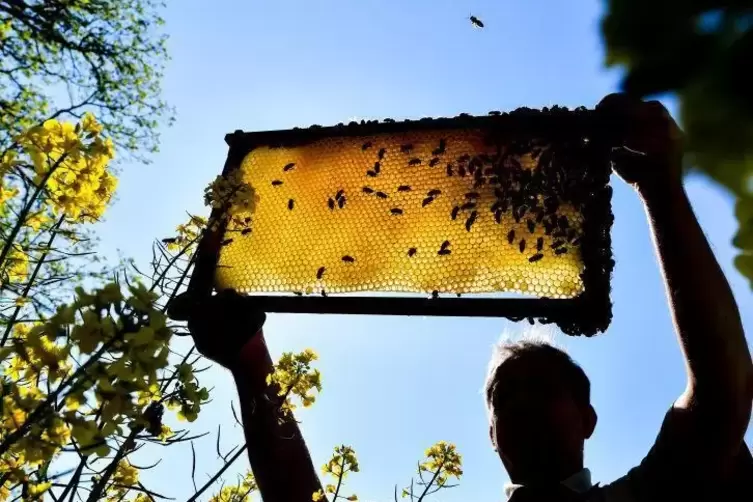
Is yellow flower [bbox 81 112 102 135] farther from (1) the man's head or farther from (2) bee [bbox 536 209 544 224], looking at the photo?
(1) the man's head

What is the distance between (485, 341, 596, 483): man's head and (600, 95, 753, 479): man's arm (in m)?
0.55

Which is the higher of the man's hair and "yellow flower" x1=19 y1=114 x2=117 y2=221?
"yellow flower" x1=19 y1=114 x2=117 y2=221

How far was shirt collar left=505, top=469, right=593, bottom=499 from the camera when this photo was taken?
282 centimetres

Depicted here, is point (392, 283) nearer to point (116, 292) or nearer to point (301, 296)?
point (301, 296)

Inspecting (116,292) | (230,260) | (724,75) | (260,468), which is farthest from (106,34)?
(724,75)

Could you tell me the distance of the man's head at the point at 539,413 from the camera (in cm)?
293

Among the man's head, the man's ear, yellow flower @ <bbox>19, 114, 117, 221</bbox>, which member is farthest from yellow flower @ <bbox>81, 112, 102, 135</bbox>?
the man's ear

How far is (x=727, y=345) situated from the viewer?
2410 mm

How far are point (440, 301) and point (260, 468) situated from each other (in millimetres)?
1305

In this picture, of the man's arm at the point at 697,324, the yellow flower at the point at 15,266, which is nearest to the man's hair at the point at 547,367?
the man's arm at the point at 697,324

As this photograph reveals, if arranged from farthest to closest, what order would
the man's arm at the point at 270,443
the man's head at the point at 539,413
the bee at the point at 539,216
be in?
the man's arm at the point at 270,443, the bee at the point at 539,216, the man's head at the point at 539,413

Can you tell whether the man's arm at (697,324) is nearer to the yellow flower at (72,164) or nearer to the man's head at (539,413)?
the man's head at (539,413)

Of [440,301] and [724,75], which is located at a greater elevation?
[440,301]

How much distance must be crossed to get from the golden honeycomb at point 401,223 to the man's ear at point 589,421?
2.71 feet
